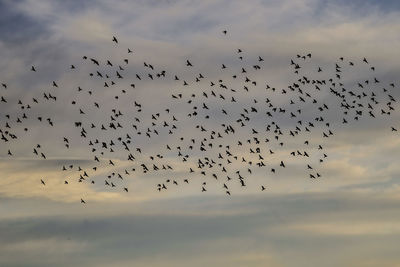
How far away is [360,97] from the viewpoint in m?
108

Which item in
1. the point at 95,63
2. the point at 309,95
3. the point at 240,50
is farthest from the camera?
the point at 309,95

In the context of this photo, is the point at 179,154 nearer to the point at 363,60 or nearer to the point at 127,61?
the point at 127,61

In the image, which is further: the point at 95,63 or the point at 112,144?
the point at 112,144

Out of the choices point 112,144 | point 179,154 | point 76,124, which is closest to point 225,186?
point 179,154

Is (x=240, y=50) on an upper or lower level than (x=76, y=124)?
upper

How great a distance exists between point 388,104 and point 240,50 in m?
25.3

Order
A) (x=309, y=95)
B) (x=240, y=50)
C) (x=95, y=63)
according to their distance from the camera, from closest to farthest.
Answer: (x=95, y=63), (x=240, y=50), (x=309, y=95)

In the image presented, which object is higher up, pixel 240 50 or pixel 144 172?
pixel 240 50

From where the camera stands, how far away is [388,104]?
109 m

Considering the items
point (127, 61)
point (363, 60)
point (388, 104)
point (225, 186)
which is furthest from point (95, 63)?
point (388, 104)

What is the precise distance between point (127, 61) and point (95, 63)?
3.93 m

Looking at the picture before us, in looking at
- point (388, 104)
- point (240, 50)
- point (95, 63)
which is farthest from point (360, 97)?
point (95, 63)

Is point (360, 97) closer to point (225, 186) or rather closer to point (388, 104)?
point (388, 104)

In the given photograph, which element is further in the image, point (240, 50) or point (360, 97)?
point (360, 97)
